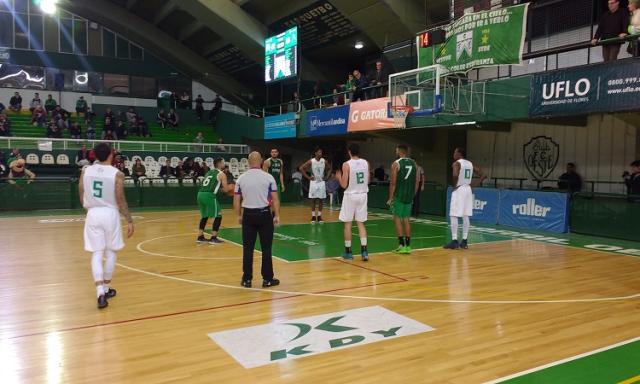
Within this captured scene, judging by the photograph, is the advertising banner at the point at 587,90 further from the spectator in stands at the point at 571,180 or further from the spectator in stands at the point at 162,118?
the spectator in stands at the point at 162,118

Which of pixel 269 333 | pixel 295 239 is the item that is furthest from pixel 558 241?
pixel 269 333

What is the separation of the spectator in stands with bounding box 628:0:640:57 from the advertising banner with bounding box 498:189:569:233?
3.78 m

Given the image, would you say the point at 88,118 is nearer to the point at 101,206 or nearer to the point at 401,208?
the point at 401,208

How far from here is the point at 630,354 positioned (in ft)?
14.9

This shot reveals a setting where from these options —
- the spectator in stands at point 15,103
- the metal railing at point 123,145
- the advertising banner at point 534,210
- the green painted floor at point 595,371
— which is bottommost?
the green painted floor at point 595,371

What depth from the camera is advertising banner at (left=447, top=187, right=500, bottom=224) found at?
48.7ft

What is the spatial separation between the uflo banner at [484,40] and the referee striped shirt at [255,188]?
26.1 ft

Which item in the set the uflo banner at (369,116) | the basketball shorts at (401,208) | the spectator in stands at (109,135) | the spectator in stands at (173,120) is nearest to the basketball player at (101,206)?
the basketball shorts at (401,208)

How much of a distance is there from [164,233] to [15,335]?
24.4ft

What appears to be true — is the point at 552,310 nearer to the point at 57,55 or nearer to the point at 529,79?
the point at 529,79

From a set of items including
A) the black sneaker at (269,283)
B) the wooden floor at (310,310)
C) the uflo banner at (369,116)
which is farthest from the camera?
the uflo banner at (369,116)

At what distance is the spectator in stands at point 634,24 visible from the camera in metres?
10.3

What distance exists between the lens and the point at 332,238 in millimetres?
11461

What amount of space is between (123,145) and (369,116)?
1196 cm
